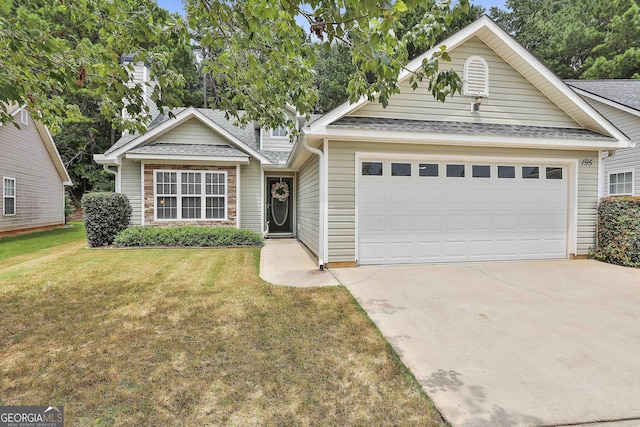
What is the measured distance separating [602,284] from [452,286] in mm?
2631

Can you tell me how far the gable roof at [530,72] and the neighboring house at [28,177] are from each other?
44.4ft

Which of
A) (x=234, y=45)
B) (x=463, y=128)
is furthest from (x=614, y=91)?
(x=234, y=45)

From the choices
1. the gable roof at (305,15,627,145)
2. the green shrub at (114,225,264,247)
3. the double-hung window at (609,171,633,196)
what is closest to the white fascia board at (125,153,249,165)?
the green shrub at (114,225,264,247)

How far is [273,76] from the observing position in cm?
377

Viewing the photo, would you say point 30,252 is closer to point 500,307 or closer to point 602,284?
point 500,307

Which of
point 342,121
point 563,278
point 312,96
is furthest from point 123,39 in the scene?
point 563,278

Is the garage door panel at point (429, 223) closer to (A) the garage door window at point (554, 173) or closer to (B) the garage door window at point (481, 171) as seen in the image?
(B) the garage door window at point (481, 171)

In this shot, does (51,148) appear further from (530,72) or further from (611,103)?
(611,103)

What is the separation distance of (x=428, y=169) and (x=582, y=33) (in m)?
19.3

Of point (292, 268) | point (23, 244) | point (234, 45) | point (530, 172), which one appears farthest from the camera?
point (23, 244)

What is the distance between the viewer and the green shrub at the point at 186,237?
9.37 m

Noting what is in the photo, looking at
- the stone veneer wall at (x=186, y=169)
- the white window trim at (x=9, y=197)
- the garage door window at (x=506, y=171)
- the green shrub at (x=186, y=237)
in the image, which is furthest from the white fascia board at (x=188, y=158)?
the garage door window at (x=506, y=171)

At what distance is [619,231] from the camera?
276 inches

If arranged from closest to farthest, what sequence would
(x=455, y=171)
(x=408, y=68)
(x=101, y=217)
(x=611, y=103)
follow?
(x=408, y=68) → (x=455, y=171) → (x=101, y=217) → (x=611, y=103)
